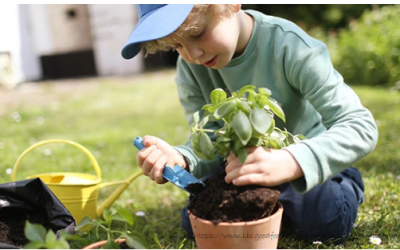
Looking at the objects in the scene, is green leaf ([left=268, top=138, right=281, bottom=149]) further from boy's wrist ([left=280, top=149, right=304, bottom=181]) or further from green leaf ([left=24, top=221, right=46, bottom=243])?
green leaf ([left=24, top=221, right=46, bottom=243])

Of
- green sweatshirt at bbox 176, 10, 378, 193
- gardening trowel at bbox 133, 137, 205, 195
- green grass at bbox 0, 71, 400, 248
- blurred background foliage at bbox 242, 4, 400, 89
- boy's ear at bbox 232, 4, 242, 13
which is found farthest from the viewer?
blurred background foliage at bbox 242, 4, 400, 89

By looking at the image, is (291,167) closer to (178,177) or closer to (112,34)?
(178,177)

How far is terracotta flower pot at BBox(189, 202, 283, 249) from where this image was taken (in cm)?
119

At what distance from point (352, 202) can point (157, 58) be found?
309 inches

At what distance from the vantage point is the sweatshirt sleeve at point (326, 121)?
49.5 inches

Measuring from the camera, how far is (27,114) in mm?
4965

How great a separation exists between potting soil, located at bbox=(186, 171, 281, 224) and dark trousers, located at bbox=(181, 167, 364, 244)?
1.48ft

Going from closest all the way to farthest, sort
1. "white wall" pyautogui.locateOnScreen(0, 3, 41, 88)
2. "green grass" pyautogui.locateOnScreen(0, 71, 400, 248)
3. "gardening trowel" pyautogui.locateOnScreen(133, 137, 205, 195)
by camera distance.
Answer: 1. "gardening trowel" pyautogui.locateOnScreen(133, 137, 205, 195)
2. "green grass" pyautogui.locateOnScreen(0, 71, 400, 248)
3. "white wall" pyautogui.locateOnScreen(0, 3, 41, 88)

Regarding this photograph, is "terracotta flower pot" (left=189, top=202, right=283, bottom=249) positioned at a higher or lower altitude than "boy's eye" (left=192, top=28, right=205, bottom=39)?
lower

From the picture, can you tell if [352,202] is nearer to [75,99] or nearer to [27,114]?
[27,114]

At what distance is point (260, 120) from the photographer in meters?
1.18

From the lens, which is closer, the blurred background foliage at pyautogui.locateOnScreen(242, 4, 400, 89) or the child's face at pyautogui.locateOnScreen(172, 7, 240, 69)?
the child's face at pyautogui.locateOnScreen(172, 7, 240, 69)

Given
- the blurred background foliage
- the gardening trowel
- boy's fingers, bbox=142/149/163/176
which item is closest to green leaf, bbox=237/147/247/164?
the gardening trowel

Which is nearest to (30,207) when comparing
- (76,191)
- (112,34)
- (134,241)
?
(76,191)
